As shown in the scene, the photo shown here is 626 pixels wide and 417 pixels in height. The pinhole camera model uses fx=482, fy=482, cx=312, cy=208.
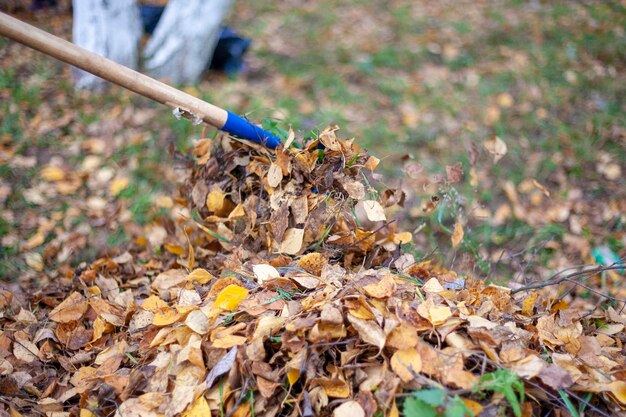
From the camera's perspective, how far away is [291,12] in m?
5.16

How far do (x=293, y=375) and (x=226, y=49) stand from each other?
339 centimetres

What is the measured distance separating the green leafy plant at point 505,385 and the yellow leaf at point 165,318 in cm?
88

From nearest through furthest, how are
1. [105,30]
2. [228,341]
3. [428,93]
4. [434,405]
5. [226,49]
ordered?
1. [434,405]
2. [228,341]
3. [105,30]
4. [428,93]
5. [226,49]

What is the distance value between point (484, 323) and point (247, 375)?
0.69 meters

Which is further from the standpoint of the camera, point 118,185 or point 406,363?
point 118,185

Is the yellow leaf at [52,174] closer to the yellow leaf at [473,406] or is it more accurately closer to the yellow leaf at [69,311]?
the yellow leaf at [69,311]

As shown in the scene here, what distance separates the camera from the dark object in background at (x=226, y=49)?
410 cm

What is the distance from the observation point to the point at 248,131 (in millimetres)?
1854

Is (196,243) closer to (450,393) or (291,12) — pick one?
(450,393)

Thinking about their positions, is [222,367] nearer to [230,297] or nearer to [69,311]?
[230,297]

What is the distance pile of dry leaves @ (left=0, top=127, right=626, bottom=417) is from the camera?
1296mm

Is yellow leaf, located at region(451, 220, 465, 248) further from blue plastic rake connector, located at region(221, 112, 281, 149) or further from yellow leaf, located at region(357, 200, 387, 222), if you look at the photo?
blue plastic rake connector, located at region(221, 112, 281, 149)

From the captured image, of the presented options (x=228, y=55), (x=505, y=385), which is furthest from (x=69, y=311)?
(x=228, y=55)

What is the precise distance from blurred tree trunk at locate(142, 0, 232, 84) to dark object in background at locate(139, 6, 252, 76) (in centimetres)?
37
